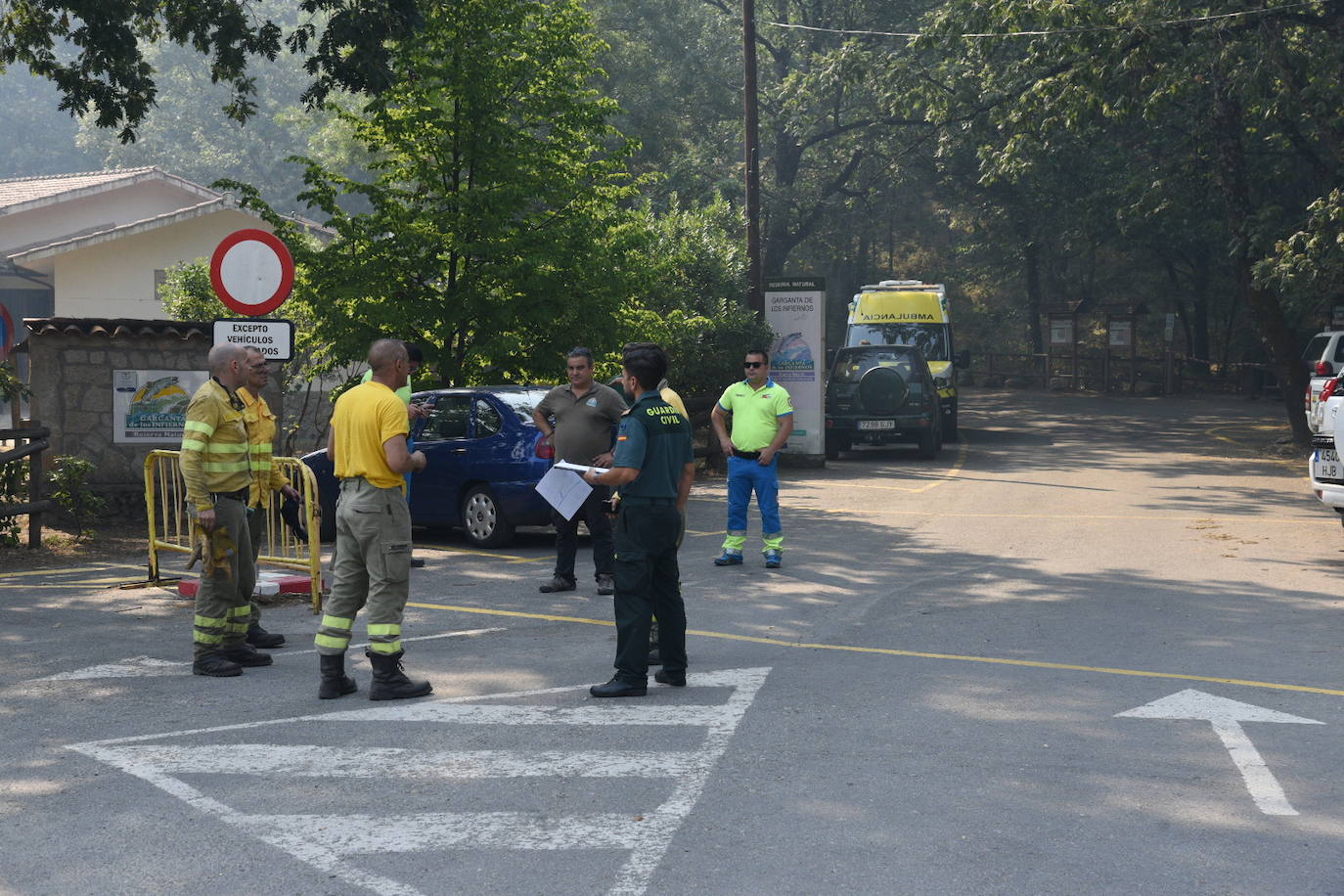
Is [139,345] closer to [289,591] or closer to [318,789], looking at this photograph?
[289,591]

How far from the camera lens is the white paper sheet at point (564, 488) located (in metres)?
8.37

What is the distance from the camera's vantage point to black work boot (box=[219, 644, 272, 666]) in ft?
27.3

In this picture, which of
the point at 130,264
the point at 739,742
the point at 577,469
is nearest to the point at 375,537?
the point at 577,469

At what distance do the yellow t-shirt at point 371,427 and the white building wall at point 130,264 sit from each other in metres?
23.8

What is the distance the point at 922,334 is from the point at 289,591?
1887 centimetres

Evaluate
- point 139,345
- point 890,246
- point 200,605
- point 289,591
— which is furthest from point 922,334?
point 890,246

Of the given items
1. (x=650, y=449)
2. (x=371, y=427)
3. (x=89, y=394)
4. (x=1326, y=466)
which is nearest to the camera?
(x=371, y=427)

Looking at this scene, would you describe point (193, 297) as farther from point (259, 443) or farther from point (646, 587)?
point (646, 587)

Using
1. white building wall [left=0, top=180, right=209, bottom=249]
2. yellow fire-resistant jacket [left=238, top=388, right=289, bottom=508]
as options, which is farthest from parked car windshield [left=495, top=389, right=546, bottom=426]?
white building wall [left=0, top=180, right=209, bottom=249]

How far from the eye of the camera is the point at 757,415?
40.4 feet

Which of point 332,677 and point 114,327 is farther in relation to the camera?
point 114,327

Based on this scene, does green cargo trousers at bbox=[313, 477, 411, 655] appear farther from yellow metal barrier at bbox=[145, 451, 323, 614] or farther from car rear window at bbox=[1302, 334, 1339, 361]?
car rear window at bbox=[1302, 334, 1339, 361]

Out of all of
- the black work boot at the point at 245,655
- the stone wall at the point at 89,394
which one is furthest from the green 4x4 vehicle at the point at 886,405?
the black work boot at the point at 245,655

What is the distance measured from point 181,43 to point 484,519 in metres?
6.75
